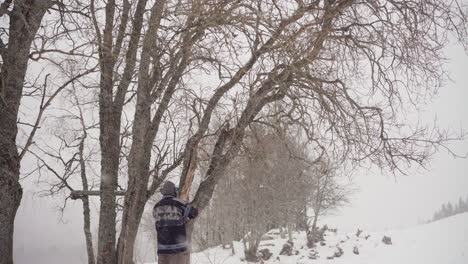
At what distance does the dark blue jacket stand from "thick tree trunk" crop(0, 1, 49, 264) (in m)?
2.09

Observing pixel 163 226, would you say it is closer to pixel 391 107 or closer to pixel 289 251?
pixel 391 107

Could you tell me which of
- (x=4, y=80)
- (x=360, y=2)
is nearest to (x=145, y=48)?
(x=4, y=80)

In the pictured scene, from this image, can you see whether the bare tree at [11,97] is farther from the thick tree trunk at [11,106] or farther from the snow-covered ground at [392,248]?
the snow-covered ground at [392,248]

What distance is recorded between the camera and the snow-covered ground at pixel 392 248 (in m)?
20.8

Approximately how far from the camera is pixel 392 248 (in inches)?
944

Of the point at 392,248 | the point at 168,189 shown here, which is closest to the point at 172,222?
the point at 168,189

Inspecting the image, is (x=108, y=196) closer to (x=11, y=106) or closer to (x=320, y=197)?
(x=11, y=106)

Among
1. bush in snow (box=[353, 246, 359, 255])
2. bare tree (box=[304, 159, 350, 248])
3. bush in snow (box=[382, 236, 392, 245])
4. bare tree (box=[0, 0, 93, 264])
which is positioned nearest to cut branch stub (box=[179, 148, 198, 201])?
bare tree (box=[0, 0, 93, 264])

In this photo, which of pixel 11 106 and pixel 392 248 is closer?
pixel 11 106

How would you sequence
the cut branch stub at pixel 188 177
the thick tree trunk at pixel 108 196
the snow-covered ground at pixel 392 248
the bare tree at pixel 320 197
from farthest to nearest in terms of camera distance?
the bare tree at pixel 320 197, the snow-covered ground at pixel 392 248, the cut branch stub at pixel 188 177, the thick tree trunk at pixel 108 196

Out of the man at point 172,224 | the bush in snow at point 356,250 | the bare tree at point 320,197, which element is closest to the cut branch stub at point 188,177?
the man at point 172,224

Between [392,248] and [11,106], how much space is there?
77.0 feet

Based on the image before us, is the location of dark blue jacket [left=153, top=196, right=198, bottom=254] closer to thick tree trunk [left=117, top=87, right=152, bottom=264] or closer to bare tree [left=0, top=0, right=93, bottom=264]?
thick tree trunk [left=117, top=87, right=152, bottom=264]

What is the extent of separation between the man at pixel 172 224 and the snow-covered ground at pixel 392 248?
42.3ft
